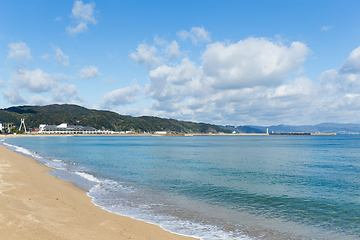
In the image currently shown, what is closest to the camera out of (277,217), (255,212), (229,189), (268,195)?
(277,217)

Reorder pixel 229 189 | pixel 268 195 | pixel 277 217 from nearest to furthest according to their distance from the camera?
pixel 277 217 < pixel 268 195 < pixel 229 189

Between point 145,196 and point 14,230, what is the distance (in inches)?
387

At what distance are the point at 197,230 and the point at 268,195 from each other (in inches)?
386

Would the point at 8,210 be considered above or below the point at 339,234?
above

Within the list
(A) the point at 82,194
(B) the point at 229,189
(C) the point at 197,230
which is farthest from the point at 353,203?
(A) the point at 82,194

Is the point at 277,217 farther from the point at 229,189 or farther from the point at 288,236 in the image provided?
the point at 229,189

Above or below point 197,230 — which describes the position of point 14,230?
above

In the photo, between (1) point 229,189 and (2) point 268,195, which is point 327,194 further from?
(1) point 229,189

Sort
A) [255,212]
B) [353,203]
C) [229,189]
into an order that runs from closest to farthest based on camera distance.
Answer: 1. [255,212]
2. [353,203]
3. [229,189]

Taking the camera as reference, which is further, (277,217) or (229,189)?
(229,189)

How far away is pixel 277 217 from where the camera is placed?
43.1 ft

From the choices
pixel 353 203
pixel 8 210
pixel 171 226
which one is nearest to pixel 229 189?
pixel 353 203

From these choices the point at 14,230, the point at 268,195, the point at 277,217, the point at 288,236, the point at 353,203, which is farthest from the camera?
the point at 268,195

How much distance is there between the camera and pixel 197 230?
35.0ft
